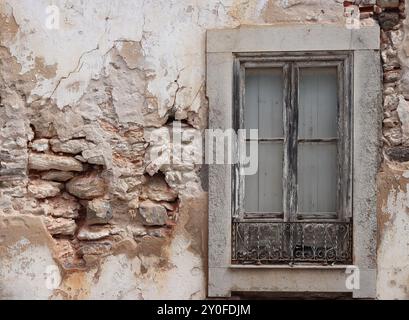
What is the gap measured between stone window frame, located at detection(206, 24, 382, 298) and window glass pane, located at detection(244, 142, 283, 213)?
191 millimetres

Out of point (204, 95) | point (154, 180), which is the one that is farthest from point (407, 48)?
point (154, 180)

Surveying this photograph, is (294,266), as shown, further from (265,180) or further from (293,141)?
(293,141)

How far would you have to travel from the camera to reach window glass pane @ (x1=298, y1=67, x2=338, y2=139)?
5.32 m

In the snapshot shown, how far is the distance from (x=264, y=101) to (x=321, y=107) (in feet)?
1.36

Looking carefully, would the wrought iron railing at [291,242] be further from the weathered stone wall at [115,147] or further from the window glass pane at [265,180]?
the weathered stone wall at [115,147]

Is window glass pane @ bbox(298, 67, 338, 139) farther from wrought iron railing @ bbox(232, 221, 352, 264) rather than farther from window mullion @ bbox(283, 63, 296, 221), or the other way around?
wrought iron railing @ bbox(232, 221, 352, 264)

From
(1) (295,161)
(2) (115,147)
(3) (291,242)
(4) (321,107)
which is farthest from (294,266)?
(2) (115,147)

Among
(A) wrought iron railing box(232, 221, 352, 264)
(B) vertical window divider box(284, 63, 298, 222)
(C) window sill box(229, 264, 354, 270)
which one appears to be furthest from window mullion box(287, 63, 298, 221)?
(C) window sill box(229, 264, 354, 270)

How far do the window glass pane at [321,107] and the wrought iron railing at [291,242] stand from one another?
2.18 feet

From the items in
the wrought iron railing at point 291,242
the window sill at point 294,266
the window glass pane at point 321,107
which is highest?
the window glass pane at point 321,107

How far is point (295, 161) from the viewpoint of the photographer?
5.30 meters

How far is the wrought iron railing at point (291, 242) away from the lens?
205 inches

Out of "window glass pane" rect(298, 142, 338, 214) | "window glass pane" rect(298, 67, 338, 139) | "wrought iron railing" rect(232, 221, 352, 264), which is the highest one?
"window glass pane" rect(298, 67, 338, 139)

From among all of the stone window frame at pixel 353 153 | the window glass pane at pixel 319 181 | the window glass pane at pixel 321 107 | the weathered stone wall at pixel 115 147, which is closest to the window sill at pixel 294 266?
the stone window frame at pixel 353 153
